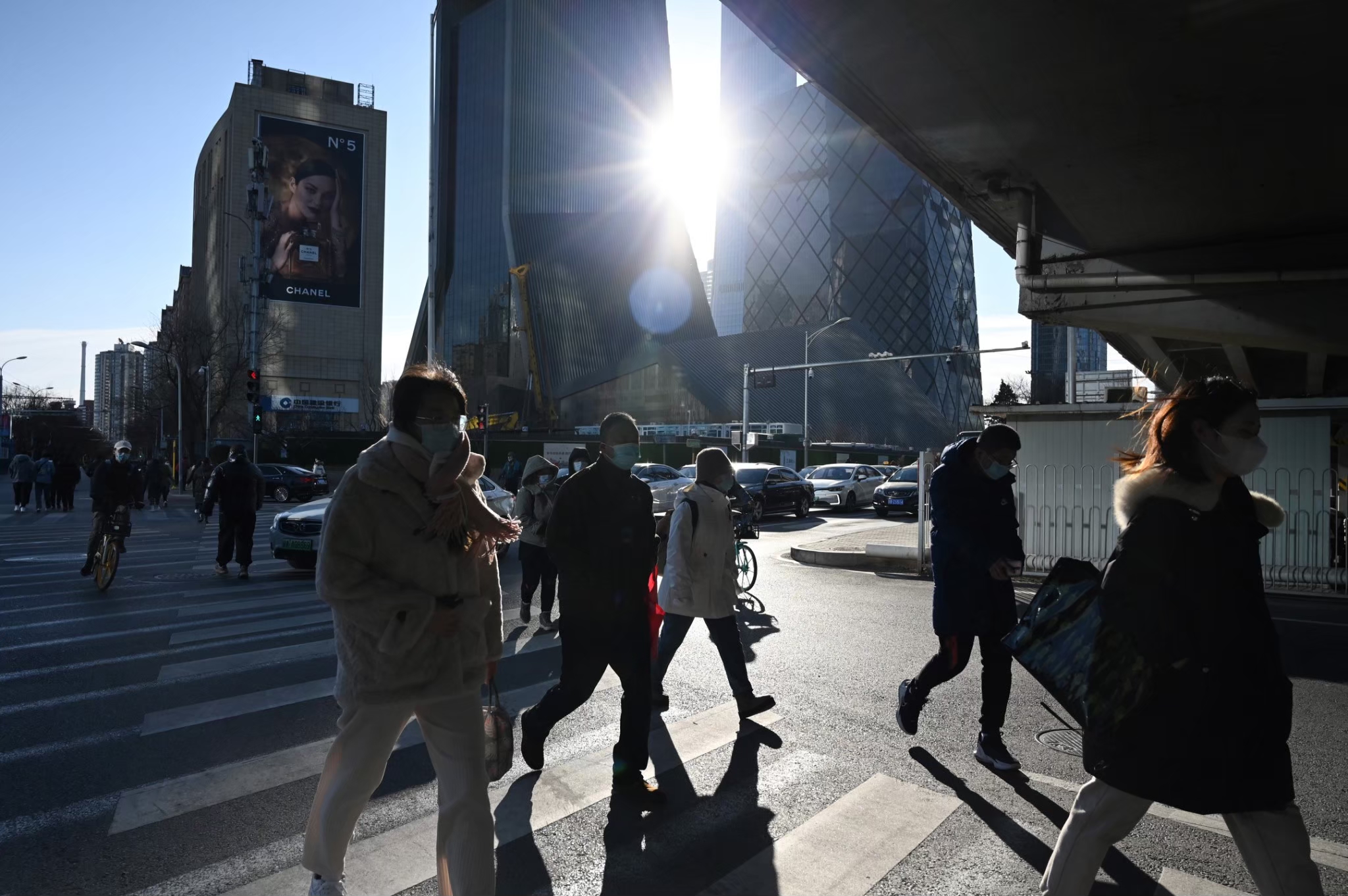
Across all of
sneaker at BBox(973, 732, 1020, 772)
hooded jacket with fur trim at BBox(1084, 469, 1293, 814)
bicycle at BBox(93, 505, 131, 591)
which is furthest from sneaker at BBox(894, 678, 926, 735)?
bicycle at BBox(93, 505, 131, 591)

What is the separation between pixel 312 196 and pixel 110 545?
8438cm

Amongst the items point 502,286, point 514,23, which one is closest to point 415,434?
point 502,286

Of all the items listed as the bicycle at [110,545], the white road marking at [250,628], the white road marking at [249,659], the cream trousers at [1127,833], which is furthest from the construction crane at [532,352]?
the cream trousers at [1127,833]

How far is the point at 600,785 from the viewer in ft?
14.2

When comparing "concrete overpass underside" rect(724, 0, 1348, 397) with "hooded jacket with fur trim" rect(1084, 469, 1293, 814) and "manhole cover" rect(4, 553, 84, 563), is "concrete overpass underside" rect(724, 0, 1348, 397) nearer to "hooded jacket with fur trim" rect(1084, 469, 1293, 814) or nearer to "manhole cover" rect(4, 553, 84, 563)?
"hooded jacket with fur trim" rect(1084, 469, 1293, 814)

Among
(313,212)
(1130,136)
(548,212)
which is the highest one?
(548,212)

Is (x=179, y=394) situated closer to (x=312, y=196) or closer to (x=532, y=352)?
(x=532, y=352)

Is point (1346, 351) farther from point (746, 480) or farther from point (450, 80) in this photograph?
point (450, 80)

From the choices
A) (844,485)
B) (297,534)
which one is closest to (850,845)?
(297,534)

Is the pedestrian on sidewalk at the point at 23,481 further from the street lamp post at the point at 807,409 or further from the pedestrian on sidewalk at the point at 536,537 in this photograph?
the street lamp post at the point at 807,409

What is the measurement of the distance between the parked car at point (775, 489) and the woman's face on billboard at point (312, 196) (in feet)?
241

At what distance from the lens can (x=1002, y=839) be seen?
372 centimetres

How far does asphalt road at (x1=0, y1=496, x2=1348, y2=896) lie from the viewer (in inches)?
133

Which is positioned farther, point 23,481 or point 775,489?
point 23,481
